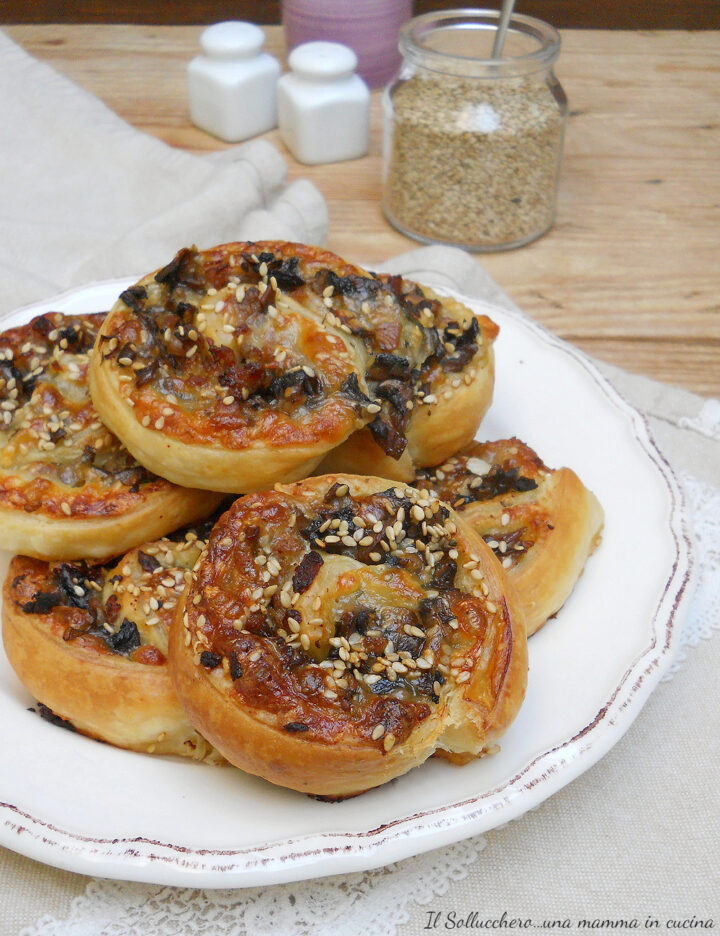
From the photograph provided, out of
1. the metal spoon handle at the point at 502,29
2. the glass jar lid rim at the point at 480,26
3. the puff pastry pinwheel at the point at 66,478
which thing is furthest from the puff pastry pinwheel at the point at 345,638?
the metal spoon handle at the point at 502,29

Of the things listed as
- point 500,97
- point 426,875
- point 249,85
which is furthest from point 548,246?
point 426,875

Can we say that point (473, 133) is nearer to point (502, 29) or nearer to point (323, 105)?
point (502, 29)

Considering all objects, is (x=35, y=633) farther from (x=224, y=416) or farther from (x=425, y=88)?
(x=425, y=88)

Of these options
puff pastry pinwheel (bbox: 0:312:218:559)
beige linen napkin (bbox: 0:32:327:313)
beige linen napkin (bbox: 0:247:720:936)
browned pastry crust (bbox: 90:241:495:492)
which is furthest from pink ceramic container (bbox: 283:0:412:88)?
beige linen napkin (bbox: 0:247:720:936)

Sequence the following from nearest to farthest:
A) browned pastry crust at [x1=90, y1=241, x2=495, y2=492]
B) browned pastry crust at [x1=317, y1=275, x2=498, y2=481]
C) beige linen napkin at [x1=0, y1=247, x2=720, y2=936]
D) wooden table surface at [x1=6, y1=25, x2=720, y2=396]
→ 1. beige linen napkin at [x1=0, y1=247, x2=720, y2=936]
2. browned pastry crust at [x1=90, y1=241, x2=495, y2=492]
3. browned pastry crust at [x1=317, y1=275, x2=498, y2=481]
4. wooden table surface at [x1=6, y1=25, x2=720, y2=396]

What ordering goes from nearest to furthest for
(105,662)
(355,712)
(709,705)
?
(355,712), (105,662), (709,705)

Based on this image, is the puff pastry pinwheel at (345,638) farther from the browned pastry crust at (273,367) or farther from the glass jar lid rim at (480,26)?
the glass jar lid rim at (480,26)

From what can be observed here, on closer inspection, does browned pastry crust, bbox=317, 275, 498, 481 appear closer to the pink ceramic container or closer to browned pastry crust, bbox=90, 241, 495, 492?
browned pastry crust, bbox=90, 241, 495, 492
